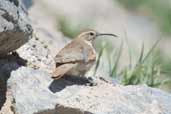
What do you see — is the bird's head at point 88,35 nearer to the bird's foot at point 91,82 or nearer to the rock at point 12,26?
the bird's foot at point 91,82

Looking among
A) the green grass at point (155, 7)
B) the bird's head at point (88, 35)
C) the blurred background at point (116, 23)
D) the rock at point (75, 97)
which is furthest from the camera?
the green grass at point (155, 7)

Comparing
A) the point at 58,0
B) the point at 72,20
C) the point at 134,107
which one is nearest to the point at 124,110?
the point at 134,107

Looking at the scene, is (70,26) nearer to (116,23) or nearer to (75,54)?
(116,23)

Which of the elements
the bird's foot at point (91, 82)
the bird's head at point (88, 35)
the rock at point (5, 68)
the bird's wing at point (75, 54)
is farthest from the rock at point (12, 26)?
the bird's head at point (88, 35)

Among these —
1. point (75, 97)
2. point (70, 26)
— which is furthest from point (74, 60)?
point (70, 26)

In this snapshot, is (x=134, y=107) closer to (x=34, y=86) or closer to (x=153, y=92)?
(x=153, y=92)

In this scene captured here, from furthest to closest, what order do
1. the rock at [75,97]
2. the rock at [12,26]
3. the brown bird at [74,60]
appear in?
the brown bird at [74,60] → the rock at [75,97] → the rock at [12,26]
